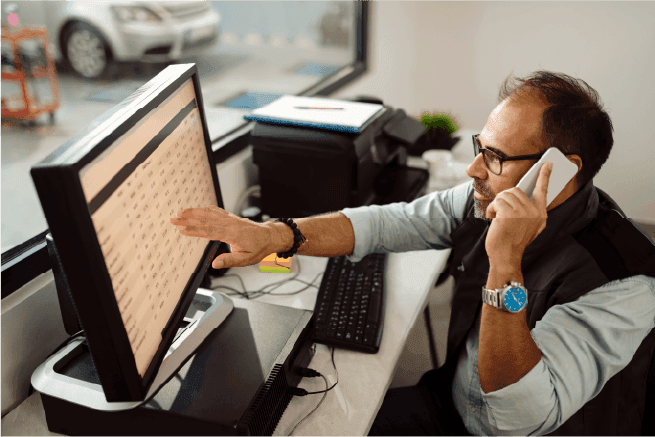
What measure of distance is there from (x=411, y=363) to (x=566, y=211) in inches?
20.1

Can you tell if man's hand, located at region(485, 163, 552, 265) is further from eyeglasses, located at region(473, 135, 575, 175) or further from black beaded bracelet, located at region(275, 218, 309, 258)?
black beaded bracelet, located at region(275, 218, 309, 258)

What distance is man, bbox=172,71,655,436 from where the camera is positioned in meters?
0.72

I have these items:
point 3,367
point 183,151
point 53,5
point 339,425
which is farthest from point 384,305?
point 53,5

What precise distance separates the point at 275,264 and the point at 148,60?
7.81 ft

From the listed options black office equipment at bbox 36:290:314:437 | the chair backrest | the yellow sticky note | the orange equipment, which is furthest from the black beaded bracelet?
the orange equipment

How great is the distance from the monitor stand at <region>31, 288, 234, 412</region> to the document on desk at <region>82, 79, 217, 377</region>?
0.29 ft

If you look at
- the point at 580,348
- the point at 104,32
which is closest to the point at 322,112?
the point at 580,348

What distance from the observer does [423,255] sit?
128 centimetres

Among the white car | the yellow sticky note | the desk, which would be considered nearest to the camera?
the desk

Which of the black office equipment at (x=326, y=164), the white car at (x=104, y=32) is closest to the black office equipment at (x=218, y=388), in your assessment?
the black office equipment at (x=326, y=164)

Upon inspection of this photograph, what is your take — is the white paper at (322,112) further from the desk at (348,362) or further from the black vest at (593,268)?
the black vest at (593,268)

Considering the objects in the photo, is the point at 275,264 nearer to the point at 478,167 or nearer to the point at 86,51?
the point at 478,167

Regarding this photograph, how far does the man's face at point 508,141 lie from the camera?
722 millimetres

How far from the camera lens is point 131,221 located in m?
0.59
